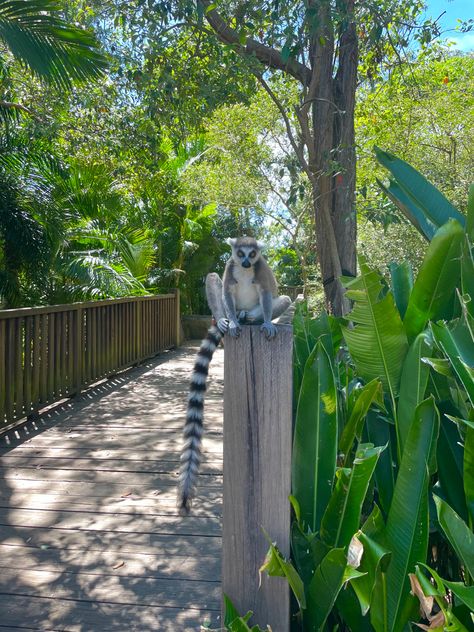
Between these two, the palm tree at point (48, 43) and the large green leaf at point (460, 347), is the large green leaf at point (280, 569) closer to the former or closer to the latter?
the large green leaf at point (460, 347)

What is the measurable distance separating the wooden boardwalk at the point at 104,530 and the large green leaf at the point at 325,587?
38 cm

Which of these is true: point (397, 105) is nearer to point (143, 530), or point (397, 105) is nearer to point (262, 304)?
point (262, 304)

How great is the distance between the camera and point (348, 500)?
69.0 inches

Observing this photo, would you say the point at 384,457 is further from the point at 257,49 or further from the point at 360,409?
the point at 257,49

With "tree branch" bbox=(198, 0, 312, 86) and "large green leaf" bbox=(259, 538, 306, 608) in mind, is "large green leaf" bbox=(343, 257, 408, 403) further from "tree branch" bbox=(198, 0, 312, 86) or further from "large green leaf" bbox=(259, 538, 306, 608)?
"tree branch" bbox=(198, 0, 312, 86)

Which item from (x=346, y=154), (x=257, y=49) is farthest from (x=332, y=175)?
(x=257, y=49)

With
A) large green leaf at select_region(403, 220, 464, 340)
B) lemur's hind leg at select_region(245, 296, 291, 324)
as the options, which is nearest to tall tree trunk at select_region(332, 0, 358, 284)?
lemur's hind leg at select_region(245, 296, 291, 324)

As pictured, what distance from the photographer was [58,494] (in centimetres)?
473

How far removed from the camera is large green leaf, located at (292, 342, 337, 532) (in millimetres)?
1951

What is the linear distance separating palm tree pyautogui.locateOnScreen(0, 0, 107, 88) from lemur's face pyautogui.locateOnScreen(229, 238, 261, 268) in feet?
11.1

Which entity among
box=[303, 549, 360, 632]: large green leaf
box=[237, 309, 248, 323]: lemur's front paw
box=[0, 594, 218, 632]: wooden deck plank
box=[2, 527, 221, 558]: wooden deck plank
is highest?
box=[237, 309, 248, 323]: lemur's front paw

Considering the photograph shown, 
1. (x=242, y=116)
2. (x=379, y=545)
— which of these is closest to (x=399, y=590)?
(x=379, y=545)

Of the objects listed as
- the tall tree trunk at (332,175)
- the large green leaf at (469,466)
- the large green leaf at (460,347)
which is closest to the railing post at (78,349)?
the tall tree trunk at (332,175)

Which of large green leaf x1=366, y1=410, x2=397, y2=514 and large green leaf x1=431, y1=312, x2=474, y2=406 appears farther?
large green leaf x1=366, y1=410, x2=397, y2=514
